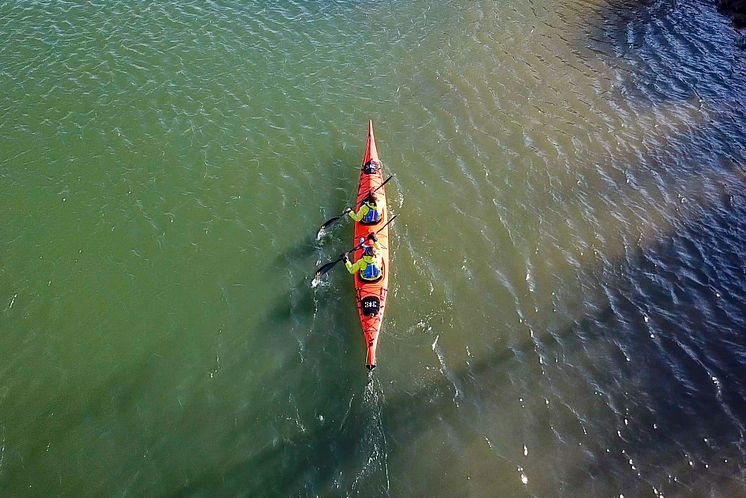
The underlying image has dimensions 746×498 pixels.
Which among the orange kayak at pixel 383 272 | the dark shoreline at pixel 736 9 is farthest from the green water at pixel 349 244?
the dark shoreline at pixel 736 9

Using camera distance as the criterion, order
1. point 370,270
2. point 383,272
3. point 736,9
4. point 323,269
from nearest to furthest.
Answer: point 370,270 → point 383,272 → point 323,269 → point 736,9

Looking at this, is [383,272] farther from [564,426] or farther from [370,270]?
[564,426]

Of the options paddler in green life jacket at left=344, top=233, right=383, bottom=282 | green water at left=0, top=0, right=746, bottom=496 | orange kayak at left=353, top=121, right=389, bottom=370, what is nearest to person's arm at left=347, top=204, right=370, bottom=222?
orange kayak at left=353, top=121, right=389, bottom=370

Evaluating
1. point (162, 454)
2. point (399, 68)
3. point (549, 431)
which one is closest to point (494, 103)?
point (399, 68)

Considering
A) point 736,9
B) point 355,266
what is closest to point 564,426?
point 355,266

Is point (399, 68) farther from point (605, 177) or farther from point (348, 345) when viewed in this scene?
point (348, 345)

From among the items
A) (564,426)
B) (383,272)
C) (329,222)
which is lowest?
(564,426)

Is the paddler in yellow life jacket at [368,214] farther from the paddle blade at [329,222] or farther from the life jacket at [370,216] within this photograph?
the paddle blade at [329,222]
